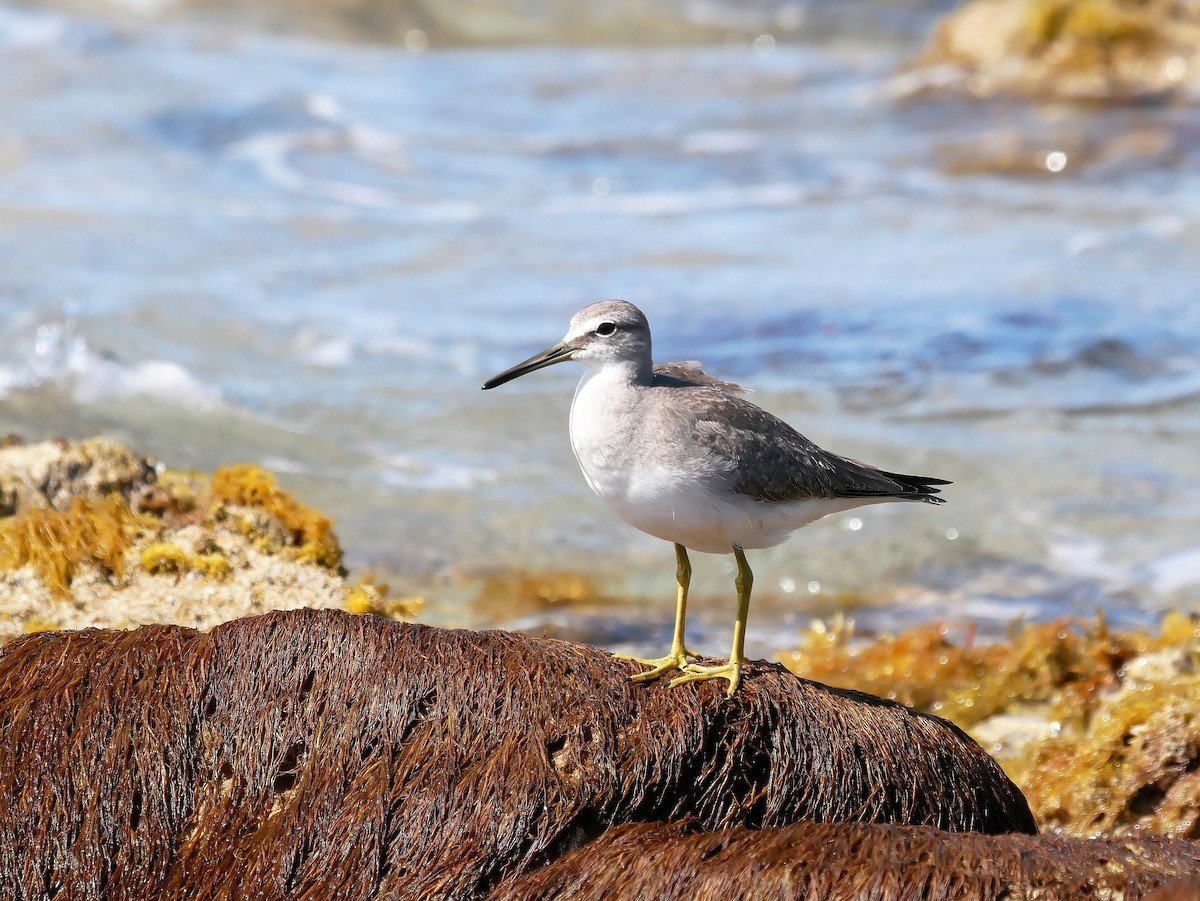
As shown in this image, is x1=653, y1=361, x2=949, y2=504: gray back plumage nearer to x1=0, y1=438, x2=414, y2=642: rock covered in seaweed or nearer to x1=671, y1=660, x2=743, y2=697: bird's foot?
x1=671, y1=660, x2=743, y2=697: bird's foot

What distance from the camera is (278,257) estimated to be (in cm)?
1364

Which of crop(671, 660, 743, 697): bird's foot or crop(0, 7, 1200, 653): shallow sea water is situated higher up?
crop(0, 7, 1200, 653): shallow sea water

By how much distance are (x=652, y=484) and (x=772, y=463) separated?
0.46 m

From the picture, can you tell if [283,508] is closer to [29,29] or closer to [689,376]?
[689,376]

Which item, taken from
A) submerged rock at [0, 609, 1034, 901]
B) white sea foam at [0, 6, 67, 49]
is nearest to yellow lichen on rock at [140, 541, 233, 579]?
submerged rock at [0, 609, 1034, 901]

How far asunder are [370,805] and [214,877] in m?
0.44

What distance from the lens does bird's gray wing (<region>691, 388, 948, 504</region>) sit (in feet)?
14.8

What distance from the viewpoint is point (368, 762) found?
3.93 metres

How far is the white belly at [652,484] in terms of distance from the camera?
14.4ft

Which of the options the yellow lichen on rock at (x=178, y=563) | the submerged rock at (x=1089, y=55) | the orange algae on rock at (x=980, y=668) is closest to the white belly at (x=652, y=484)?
the yellow lichen on rock at (x=178, y=563)

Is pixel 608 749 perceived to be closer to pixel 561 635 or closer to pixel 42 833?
pixel 42 833

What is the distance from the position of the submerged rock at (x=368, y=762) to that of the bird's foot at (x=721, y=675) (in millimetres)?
48

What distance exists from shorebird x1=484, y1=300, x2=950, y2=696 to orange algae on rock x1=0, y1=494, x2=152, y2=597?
1.69m

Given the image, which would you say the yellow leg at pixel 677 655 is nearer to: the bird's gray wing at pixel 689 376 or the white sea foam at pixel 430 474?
the bird's gray wing at pixel 689 376
